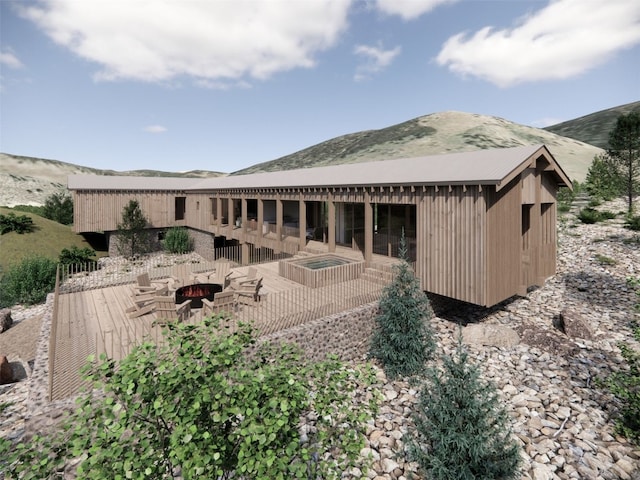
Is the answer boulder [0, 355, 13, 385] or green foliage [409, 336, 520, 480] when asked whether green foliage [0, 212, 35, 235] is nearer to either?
boulder [0, 355, 13, 385]

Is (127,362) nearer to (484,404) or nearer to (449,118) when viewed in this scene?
(484,404)

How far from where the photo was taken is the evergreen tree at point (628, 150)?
24391mm

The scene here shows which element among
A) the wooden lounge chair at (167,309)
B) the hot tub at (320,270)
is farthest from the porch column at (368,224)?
the wooden lounge chair at (167,309)

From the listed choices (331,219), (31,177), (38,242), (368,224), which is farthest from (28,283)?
(31,177)

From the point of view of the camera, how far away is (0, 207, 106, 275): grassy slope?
23391 millimetres

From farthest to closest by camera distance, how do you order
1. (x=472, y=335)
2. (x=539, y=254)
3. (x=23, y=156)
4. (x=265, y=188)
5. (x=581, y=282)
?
(x=23, y=156)
(x=265, y=188)
(x=581, y=282)
(x=539, y=254)
(x=472, y=335)

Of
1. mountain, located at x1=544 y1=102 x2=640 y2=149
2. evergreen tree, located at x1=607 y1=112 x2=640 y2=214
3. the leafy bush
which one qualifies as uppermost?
mountain, located at x1=544 y1=102 x2=640 y2=149

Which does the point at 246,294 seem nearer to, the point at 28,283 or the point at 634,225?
the point at 28,283

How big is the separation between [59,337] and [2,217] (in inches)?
940

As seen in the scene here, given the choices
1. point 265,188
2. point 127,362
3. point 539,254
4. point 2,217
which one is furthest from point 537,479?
point 2,217

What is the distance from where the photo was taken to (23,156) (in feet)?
379

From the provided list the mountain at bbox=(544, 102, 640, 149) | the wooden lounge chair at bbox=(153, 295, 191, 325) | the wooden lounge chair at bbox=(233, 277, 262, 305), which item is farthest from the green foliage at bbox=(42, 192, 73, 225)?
the mountain at bbox=(544, 102, 640, 149)

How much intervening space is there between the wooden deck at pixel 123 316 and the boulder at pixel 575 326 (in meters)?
6.14

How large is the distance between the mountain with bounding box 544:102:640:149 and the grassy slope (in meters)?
111
